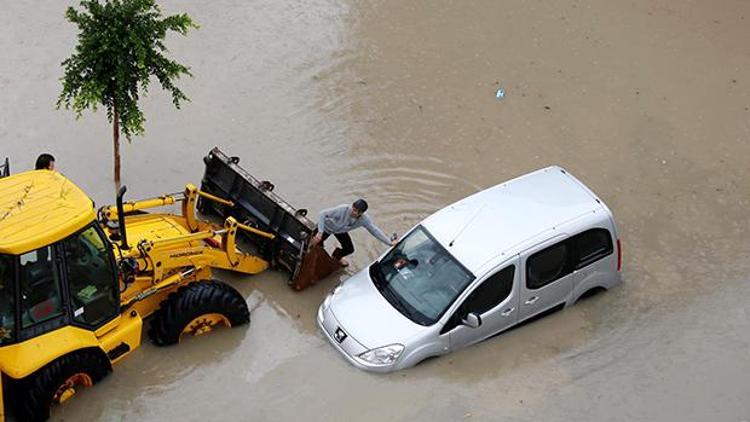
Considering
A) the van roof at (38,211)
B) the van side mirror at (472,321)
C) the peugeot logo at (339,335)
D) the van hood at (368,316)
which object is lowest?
the peugeot logo at (339,335)

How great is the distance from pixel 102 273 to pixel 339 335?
292 cm

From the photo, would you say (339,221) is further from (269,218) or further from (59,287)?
(59,287)

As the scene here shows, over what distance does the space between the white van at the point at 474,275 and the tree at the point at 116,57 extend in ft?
13.2

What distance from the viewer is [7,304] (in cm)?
915

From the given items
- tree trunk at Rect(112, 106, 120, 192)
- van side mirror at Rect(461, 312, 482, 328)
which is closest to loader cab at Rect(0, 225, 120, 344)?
tree trunk at Rect(112, 106, 120, 192)

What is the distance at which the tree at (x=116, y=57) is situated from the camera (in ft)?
40.2

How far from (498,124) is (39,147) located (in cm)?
748

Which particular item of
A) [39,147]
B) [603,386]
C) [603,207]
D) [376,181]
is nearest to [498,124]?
[376,181]

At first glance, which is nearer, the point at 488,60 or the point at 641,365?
the point at 641,365

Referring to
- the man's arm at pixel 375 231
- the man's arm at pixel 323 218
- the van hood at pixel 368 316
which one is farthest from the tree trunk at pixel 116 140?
the van hood at pixel 368 316

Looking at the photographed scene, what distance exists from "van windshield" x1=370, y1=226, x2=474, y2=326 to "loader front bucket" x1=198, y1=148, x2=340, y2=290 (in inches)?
34.1

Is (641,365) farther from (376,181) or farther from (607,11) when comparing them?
(607,11)

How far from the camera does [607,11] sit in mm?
18906

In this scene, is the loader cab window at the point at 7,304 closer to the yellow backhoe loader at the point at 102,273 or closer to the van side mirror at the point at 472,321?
the yellow backhoe loader at the point at 102,273
